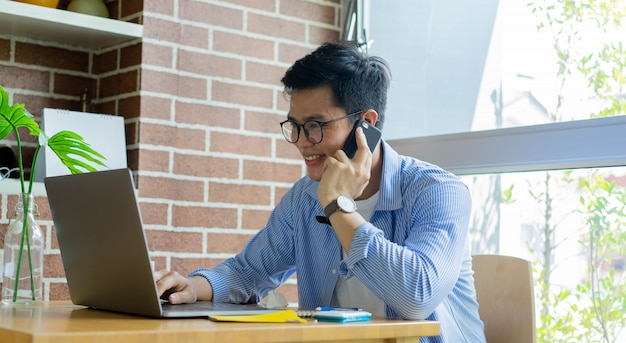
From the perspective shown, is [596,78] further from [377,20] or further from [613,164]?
[377,20]

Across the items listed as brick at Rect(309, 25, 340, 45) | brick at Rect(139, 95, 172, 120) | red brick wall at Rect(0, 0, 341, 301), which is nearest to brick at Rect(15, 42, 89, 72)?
red brick wall at Rect(0, 0, 341, 301)

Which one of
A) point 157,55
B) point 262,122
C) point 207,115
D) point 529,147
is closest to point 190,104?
point 207,115

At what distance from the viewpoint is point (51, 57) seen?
2.82m

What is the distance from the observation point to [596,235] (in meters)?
2.47

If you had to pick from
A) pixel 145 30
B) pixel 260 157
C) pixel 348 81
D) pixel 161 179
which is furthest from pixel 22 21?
pixel 348 81

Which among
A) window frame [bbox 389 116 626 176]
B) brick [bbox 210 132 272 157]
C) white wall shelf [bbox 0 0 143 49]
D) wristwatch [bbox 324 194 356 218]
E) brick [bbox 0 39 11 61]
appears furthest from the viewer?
brick [bbox 210 132 272 157]

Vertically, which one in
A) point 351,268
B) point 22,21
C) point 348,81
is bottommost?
point 351,268

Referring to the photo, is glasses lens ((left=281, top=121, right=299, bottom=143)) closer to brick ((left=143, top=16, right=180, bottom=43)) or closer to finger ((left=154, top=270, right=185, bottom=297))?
finger ((left=154, top=270, right=185, bottom=297))

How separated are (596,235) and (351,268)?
→ 1.05 m

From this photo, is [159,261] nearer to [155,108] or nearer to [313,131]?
[155,108]

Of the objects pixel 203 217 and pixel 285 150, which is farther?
pixel 285 150

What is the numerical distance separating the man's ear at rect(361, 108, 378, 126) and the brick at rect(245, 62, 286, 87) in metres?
0.98

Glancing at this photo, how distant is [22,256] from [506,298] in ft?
3.69

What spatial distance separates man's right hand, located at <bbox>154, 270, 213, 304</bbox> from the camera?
1.78 meters
